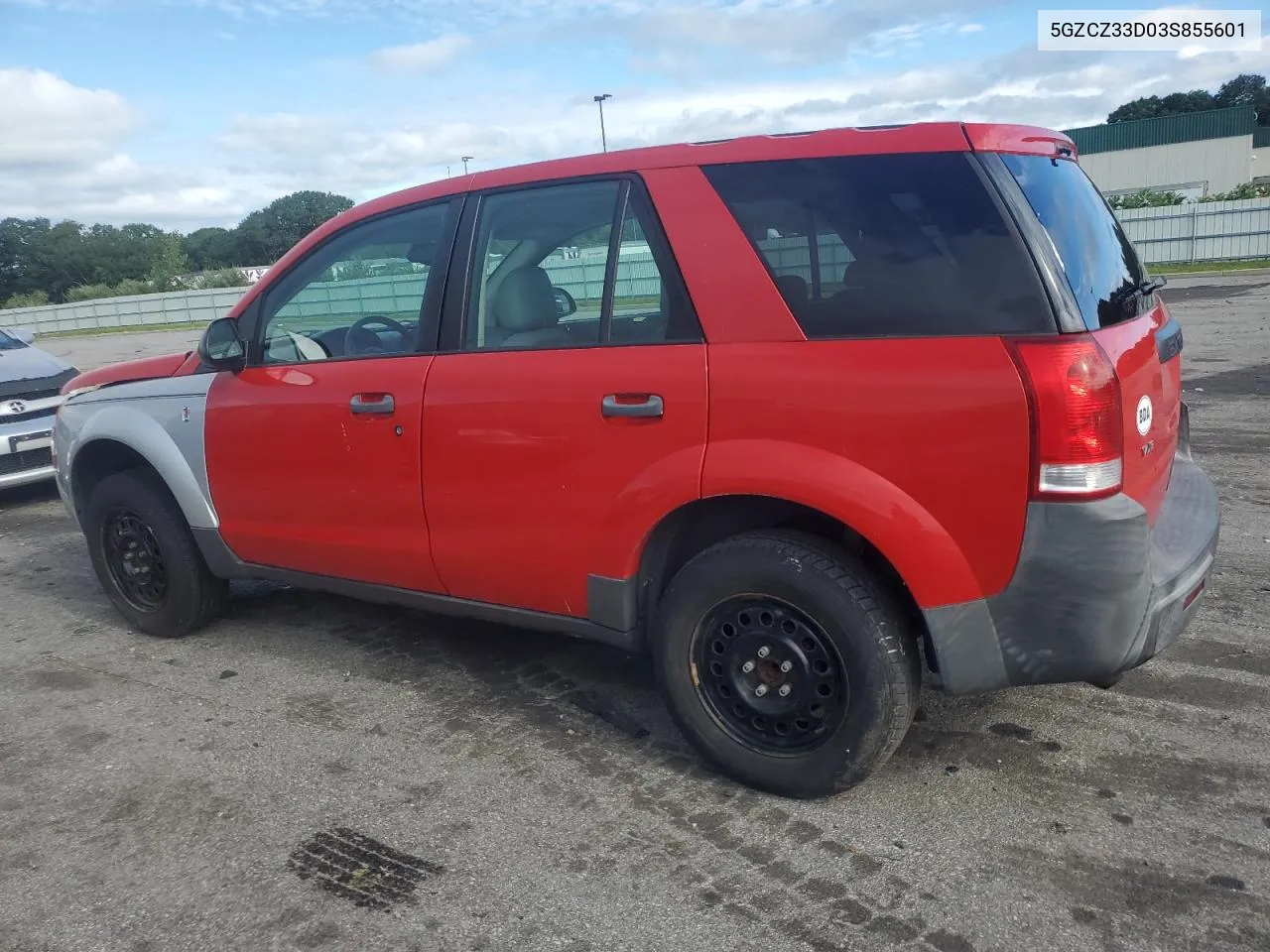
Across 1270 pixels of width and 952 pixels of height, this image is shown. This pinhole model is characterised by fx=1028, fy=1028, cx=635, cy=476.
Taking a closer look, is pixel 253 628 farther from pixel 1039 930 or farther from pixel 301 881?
pixel 1039 930

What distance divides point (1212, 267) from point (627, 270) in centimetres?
2823

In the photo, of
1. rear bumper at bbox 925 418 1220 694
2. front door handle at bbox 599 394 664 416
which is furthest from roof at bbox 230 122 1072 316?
rear bumper at bbox 925 418 1220 694

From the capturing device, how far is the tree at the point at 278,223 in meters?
56.5

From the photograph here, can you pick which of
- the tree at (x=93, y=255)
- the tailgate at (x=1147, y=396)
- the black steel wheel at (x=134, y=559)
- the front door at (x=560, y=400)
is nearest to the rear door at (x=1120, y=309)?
the tailgate at (x=1147, y=396)

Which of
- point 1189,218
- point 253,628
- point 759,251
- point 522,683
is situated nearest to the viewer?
point 759,251

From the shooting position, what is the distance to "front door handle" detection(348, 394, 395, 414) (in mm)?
3738

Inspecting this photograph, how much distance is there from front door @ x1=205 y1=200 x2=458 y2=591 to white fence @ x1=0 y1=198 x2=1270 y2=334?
0.02m

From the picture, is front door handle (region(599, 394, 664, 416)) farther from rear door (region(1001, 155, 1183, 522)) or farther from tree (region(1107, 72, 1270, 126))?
tree (region(1107, 72, 1270, 126))

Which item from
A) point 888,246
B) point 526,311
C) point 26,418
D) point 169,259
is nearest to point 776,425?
point 888,246

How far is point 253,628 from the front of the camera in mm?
5027

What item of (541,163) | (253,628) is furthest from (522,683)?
(541,163)

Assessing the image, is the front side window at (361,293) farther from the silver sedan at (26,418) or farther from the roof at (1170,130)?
the roof at (1170,130)

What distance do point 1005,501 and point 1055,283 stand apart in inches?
23.0

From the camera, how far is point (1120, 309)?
2910 millimetres
